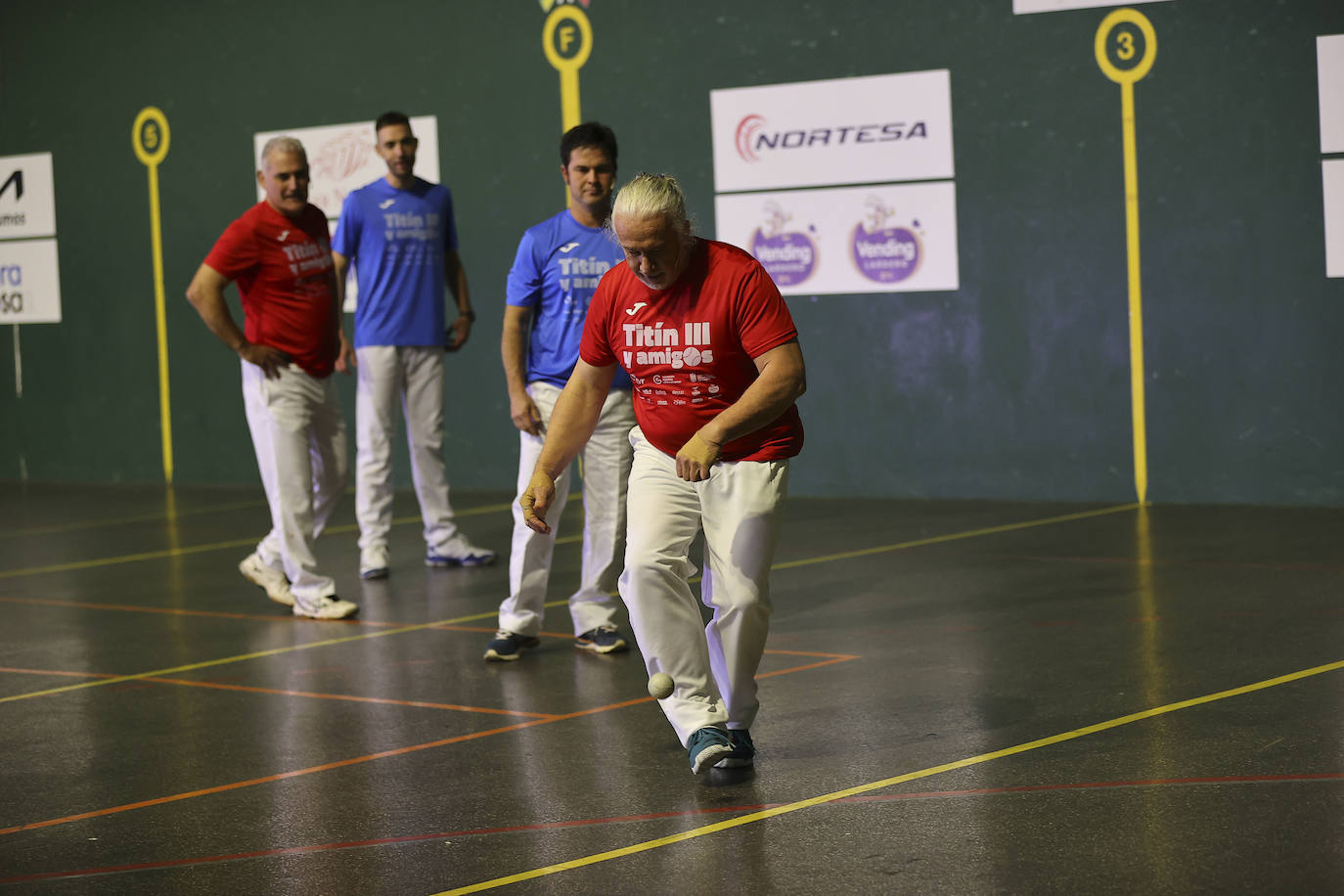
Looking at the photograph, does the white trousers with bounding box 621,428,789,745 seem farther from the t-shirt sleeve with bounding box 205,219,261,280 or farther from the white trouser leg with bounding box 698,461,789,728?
the t-shirt sleeve with bounding box 205,219,261,280

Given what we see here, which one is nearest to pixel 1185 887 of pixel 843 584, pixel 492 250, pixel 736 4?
pixel 843 584

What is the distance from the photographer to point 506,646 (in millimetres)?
6648

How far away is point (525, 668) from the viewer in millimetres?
6492

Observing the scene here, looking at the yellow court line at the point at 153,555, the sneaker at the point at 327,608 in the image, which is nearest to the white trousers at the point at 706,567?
the sneaker at the point at 327,608

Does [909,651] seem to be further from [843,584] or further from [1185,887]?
[1185,887]

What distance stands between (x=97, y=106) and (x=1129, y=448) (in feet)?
26.3

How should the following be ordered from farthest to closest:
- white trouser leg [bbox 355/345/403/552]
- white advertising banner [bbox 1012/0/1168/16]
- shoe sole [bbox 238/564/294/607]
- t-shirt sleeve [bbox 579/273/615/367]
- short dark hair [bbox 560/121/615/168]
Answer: white advertising banner [bbox 1012/0/1168/16], white trouser leg [bbox 355/345/403/552], shoe sole [bbox 238/564/294/607], short dark hair [bbox 560/121/615/168], t-shirt sleeve [bbox 579/273/615/367]

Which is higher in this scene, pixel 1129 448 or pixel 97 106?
pixel 97 106

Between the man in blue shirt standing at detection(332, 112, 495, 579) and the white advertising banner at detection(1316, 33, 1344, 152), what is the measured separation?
14.8 feet

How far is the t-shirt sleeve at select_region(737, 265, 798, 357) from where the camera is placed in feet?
15.4

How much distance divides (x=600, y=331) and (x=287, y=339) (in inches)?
Answer: 121

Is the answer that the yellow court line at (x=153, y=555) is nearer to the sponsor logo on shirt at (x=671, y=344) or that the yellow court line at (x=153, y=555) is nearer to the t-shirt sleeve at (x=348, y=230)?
the t-shirt sleeve at (x=348, y=230)

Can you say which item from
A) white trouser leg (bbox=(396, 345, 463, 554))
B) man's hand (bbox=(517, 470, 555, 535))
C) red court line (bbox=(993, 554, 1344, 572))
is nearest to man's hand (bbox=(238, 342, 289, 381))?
white trouser leg (bbox=(396, 345, 463, 554))

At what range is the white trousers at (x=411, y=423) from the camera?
29.5 ft
